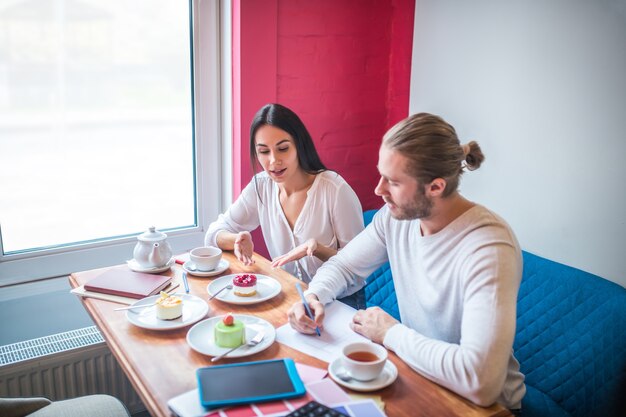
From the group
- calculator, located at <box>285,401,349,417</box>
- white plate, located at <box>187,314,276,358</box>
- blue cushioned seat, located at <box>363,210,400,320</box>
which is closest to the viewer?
calculator, located at <box>285,401,349,417</box>

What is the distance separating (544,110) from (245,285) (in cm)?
120

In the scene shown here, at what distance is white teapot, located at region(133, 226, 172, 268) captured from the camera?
1804 millimetres

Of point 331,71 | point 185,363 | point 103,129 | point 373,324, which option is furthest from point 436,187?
point 103,129

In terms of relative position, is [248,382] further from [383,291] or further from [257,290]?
[383,291]

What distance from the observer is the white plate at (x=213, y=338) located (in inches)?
51.9

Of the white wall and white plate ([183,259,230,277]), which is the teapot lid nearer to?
white plate ([183,259,230,277])

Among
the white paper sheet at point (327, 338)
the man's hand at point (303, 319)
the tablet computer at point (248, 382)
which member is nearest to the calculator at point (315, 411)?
the tablet computer at point (248, 382)

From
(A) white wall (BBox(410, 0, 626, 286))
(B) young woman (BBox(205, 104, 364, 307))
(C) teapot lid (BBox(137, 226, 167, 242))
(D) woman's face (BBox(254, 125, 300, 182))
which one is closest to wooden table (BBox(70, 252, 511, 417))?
(C) teapot lid (BBox(137, 226, 167, 242))

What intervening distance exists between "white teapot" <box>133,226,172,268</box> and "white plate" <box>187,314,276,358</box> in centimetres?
43

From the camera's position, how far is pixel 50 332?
7.28ft

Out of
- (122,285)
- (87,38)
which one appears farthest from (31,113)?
(122,285)

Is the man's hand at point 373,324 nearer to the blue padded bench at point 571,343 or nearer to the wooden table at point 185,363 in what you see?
the wooden table at point 185,363

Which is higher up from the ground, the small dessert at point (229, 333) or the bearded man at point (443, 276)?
the bearded man at point (443, 276)

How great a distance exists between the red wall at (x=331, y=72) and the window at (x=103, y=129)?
0.18m
